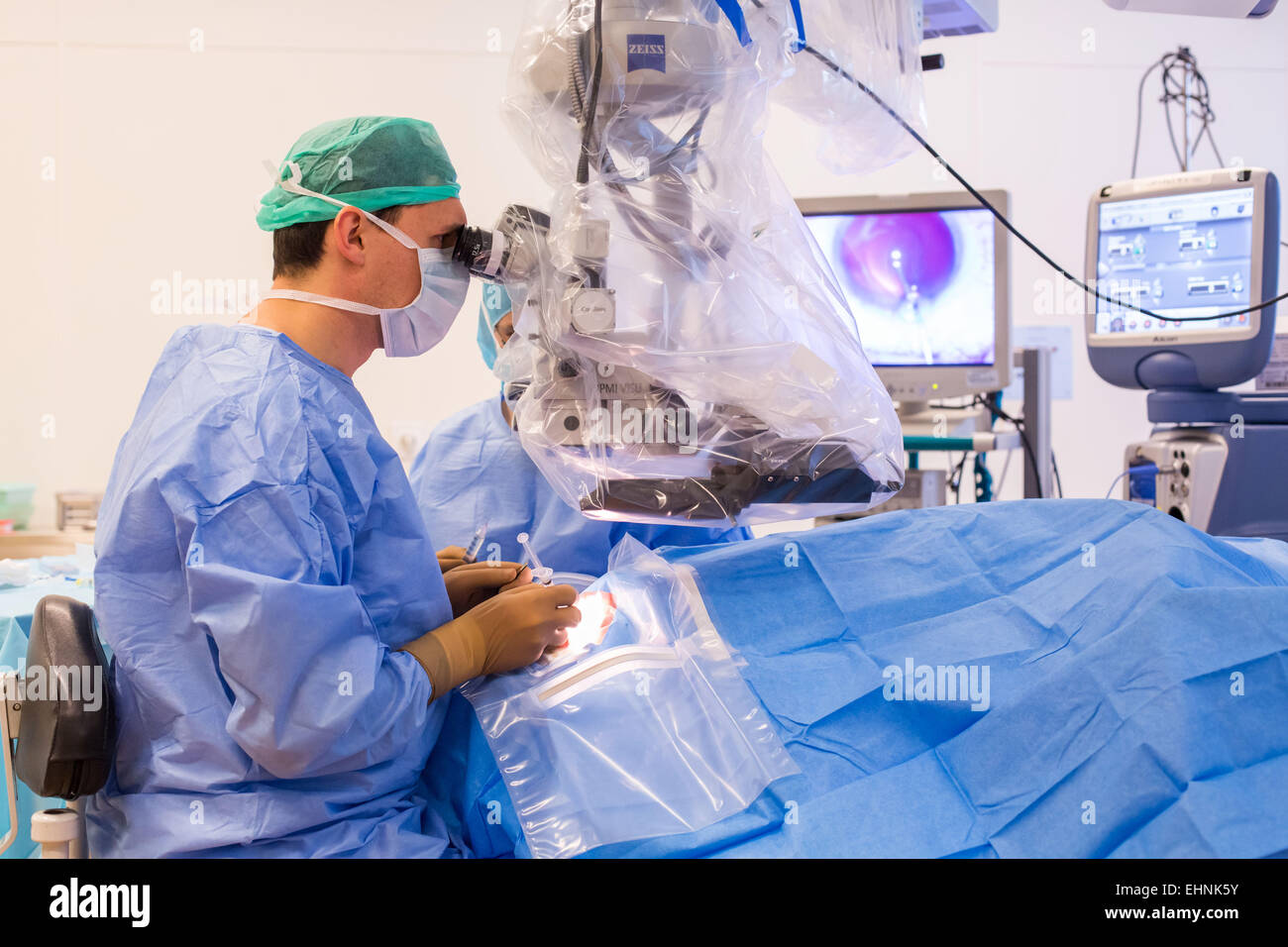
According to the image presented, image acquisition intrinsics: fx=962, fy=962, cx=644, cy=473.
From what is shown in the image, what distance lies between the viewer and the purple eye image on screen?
7.98ft

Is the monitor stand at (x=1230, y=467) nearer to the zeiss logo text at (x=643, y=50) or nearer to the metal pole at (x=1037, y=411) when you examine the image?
the metal pole at (x=1037, y=411)

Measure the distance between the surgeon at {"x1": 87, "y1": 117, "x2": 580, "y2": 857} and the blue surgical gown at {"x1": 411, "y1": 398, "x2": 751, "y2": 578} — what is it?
18.8 inches

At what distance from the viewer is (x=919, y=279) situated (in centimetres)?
245

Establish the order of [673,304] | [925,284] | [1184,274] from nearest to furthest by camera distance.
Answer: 1. [673,304]
2. [1184,274]
3. [925,284]

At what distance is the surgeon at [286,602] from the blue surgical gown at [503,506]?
0.48 metres

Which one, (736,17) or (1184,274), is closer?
(736,17)

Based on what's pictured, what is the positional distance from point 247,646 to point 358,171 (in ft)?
2.00

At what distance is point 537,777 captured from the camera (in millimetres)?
1000

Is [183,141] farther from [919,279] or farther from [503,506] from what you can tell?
[919,279]

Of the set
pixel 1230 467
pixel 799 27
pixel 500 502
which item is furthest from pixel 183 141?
pixel 1230 467

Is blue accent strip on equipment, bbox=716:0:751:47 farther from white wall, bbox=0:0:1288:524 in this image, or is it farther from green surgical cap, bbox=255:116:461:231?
white wall, bbox=0:0:1288:524

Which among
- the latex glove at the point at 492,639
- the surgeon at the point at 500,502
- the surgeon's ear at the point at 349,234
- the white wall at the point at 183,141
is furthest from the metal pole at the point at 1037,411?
the surgeon's ear at the point at 349,234

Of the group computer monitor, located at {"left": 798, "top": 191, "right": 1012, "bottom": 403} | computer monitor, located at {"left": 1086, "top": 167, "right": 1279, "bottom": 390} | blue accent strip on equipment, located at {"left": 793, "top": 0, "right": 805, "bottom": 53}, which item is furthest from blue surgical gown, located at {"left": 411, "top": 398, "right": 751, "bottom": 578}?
computer monitor, located at {"left": 1086, "top": 167, "right": 1279, "bottom": 390}
